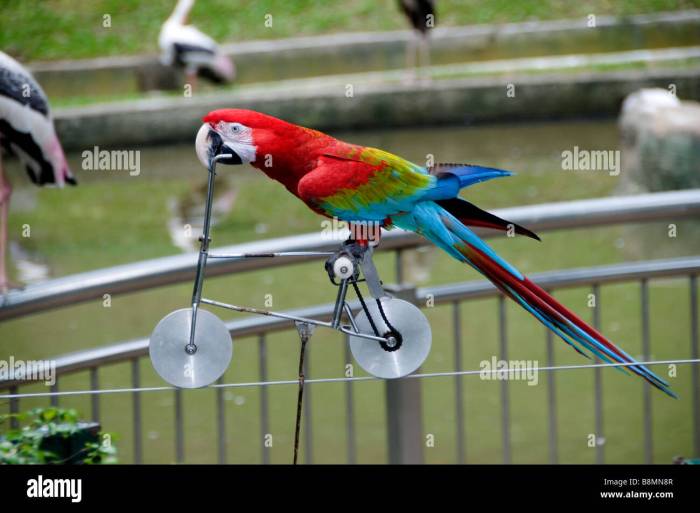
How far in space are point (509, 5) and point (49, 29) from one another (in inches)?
179

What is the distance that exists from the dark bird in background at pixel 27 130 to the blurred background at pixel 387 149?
39cm

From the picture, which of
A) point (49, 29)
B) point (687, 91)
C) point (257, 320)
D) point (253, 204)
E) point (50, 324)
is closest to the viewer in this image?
point (257, 320)

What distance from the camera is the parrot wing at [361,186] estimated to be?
1.60 m

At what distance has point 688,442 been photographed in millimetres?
3303

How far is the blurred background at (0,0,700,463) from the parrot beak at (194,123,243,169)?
0.44 meters

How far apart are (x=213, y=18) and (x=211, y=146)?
34.0 ft

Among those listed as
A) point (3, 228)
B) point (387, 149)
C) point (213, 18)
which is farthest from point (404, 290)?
point (213, 18)

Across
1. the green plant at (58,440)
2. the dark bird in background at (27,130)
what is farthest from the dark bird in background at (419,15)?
the green plant at (58,440)

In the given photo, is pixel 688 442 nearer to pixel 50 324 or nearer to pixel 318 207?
pixel 318 207

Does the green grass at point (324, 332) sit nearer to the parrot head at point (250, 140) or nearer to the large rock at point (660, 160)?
the large rock at point (660, 160)

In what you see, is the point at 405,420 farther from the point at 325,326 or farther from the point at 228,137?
the point at 228,137

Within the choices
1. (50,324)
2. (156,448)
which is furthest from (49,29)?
(156,448)

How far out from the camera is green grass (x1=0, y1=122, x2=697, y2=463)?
344cm
